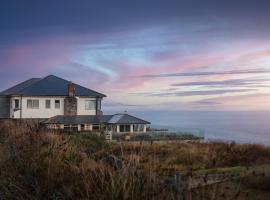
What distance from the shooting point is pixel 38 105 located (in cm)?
5184

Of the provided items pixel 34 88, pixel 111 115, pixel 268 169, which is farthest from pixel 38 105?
pixel 268 169

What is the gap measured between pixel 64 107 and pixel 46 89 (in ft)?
9.71

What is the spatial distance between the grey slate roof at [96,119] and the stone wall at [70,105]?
1.33m

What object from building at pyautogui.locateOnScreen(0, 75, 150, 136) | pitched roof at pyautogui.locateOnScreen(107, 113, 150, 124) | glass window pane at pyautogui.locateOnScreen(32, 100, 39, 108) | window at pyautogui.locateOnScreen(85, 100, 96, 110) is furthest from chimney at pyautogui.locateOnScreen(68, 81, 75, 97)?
pitched roof at pyautogui.locateOnScreen(107, 113, 150, 124)

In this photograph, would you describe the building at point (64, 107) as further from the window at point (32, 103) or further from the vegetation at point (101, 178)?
the vegetation at point (101, 178)

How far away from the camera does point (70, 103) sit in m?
52.6

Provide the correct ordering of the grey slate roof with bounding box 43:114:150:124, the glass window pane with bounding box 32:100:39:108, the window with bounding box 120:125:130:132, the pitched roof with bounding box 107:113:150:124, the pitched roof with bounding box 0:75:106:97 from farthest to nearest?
1. the window with bounding box 120:125:130:132
2. the pitched roof with bounding box 107:113:150:124
3. the pitched roof with bounding box 0:75:106:97
4. the glass window pane with bounding box 32:100:39:108
5. the grey slate roof with bounding box 43:114:150:124

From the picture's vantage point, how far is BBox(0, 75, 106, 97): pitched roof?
52.0 meters

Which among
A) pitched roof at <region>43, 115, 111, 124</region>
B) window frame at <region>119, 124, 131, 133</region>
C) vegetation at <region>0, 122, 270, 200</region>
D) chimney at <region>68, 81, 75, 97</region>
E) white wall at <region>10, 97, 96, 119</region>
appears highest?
chimney at <region>68, 81, 75, 97</region>

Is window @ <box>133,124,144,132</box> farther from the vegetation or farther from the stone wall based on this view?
the vegetation

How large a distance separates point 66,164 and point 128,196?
3.29 metres

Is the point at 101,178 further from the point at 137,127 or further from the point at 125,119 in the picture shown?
the point at 137,127

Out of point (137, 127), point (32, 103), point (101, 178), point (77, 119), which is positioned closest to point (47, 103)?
point (32, 103)

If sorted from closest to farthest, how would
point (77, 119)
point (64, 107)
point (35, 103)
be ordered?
point (77, 119), point (35, 103), point (64, 107)
